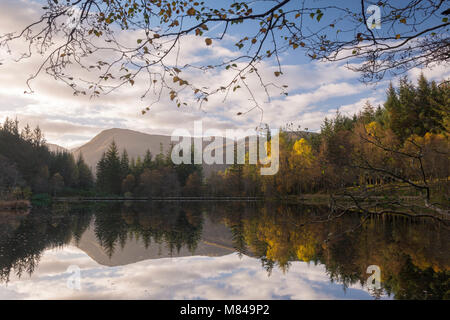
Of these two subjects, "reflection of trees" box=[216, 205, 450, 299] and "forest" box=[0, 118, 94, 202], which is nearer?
"reflection of trees" box=[216, 205, 450, 299]

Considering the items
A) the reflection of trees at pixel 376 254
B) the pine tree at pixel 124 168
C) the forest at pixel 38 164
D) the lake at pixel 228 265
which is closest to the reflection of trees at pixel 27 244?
the lake at pixel 228 265

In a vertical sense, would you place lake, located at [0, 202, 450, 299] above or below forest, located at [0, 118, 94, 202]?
below

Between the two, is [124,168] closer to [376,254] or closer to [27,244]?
[27,244]

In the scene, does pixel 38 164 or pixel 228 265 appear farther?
pixel 38 164

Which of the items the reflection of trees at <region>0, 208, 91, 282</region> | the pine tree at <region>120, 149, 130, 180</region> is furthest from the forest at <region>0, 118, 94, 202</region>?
the reflection of trees at <region>0, 208, 91, 282</region>

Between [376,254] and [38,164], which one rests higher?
[38,164]

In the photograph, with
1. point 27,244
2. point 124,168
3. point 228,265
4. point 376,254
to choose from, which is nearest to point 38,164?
point 124,168

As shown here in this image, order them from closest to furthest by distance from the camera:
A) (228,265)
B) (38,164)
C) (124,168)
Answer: (228,265) < (38,164) < (124,168)

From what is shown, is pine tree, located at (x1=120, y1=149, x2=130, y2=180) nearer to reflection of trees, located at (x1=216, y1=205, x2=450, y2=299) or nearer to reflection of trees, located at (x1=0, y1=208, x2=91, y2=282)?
reflection of trees, located at (x1=0, y1=208, x2=91, y2=282)

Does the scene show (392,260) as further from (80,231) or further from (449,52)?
(80,231)

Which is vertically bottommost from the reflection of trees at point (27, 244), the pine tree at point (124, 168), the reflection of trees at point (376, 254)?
the reflection of trees at point (27, 244)

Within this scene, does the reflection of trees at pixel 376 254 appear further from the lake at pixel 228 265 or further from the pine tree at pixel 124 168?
the pine tree at pixel 124 168

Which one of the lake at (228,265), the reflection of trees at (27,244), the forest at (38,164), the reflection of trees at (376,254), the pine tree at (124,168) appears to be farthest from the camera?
the pine tree at (124,168)

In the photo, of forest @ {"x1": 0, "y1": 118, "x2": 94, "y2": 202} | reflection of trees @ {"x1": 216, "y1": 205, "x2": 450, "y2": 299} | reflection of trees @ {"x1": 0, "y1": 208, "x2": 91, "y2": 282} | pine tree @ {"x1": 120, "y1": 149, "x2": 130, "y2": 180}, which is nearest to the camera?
reflection of trees @ {"x1": 216, "y1": 205, "x2": 450, "y2": 299}
